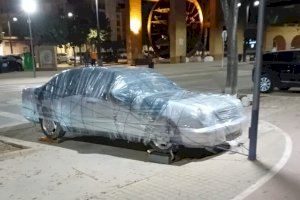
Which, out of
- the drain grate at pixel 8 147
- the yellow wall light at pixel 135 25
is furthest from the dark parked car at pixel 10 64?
the drain grate at pixel 8 147

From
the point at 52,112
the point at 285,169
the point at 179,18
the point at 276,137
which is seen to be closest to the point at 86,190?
the point at 285,169

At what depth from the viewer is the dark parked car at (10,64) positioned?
1491 inches

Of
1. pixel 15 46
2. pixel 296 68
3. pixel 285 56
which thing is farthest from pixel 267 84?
pixel 15 46

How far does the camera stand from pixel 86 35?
56.9 metres

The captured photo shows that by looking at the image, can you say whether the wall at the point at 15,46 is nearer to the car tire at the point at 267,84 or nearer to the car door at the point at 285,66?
the car tire at the point at 267,84

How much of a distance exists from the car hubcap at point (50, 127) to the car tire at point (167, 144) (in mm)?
2827

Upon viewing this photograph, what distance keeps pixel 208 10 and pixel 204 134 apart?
44882 mm

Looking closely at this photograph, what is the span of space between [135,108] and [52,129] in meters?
2.70

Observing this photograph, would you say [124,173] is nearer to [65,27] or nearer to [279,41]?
[65,27]

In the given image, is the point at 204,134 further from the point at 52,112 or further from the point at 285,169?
the point at 52,112

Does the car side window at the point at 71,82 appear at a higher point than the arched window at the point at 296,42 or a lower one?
higher

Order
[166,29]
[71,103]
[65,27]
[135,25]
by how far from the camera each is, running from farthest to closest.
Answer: [65,27] → [166,29] → [135,25] → [71,103]

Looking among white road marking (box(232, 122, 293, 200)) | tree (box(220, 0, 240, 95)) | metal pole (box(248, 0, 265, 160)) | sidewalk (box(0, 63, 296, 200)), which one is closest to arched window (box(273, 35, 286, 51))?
tree (box(220, 0, 240, 95))

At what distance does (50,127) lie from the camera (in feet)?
31.8
